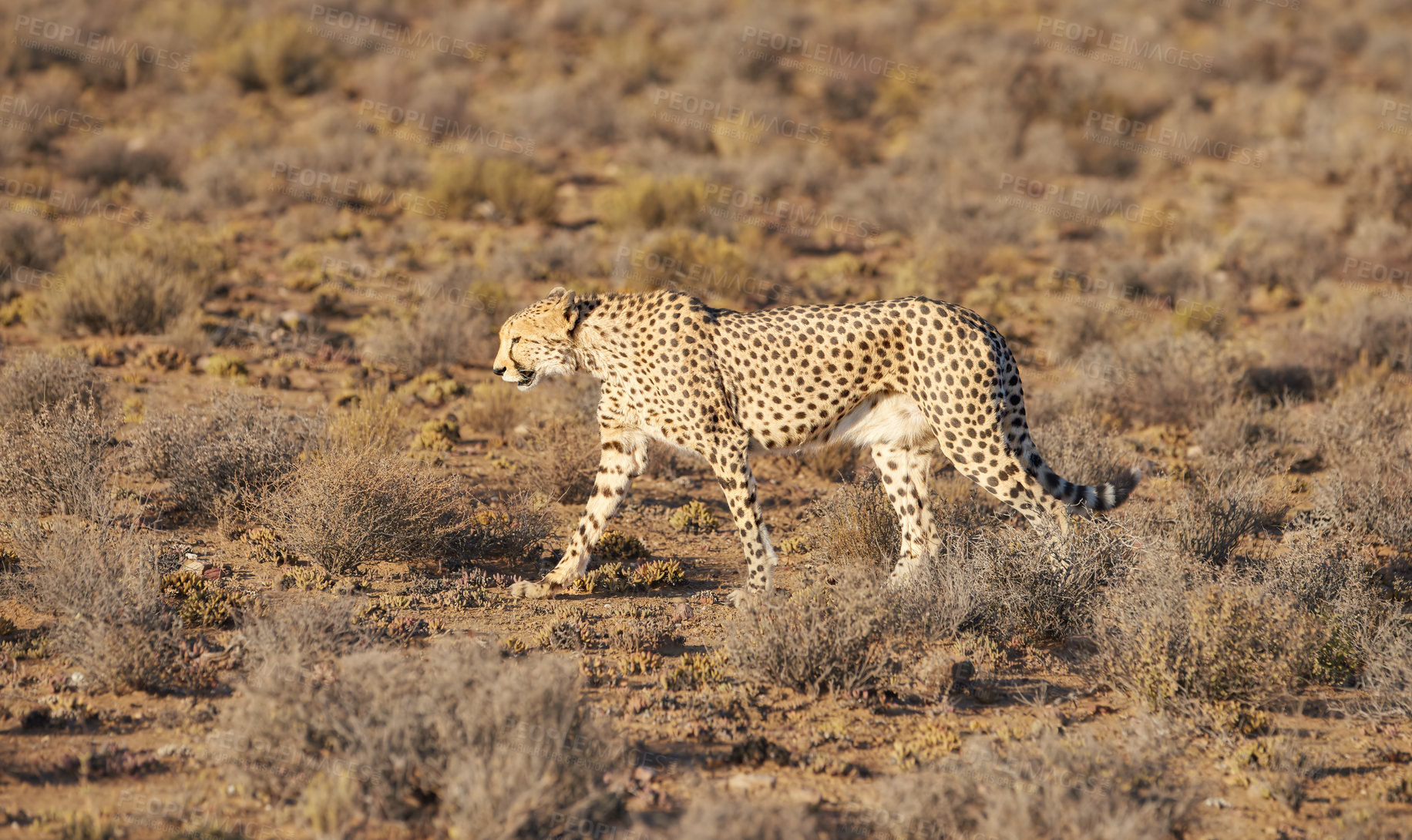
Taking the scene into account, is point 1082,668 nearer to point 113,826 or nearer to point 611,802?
point 611,802

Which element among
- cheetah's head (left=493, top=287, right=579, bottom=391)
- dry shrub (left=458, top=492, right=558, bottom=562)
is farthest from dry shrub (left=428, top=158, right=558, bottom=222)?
cheetah's head (left=493, top=287, right=579, bottom=391)

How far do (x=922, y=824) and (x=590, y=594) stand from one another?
3.28 meters

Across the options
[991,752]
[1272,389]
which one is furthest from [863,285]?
[991,752]

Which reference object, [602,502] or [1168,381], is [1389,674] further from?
[1168,381]

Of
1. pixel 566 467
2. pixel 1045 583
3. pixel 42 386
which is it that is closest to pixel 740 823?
pixel 1045 583

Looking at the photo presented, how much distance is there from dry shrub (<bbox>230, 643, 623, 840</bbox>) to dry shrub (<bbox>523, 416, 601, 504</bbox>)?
13.4 feet

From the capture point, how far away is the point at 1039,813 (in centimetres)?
447

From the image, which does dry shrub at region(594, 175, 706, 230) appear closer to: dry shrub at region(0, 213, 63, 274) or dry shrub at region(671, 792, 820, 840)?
dry shrub at region(0, 213, 63, 274)

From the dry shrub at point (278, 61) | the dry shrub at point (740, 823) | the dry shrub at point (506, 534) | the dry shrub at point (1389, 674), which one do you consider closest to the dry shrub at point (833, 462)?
the dry shrub at point (506, 534)

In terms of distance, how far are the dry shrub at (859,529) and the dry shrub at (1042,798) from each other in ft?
8.33

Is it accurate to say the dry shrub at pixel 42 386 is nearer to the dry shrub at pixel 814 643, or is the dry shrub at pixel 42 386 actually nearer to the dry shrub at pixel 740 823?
the dry shrub at pixel 814 643

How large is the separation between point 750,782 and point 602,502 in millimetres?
2460

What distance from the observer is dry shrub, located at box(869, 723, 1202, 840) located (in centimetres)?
435

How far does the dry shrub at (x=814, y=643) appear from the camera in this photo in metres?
5.82
